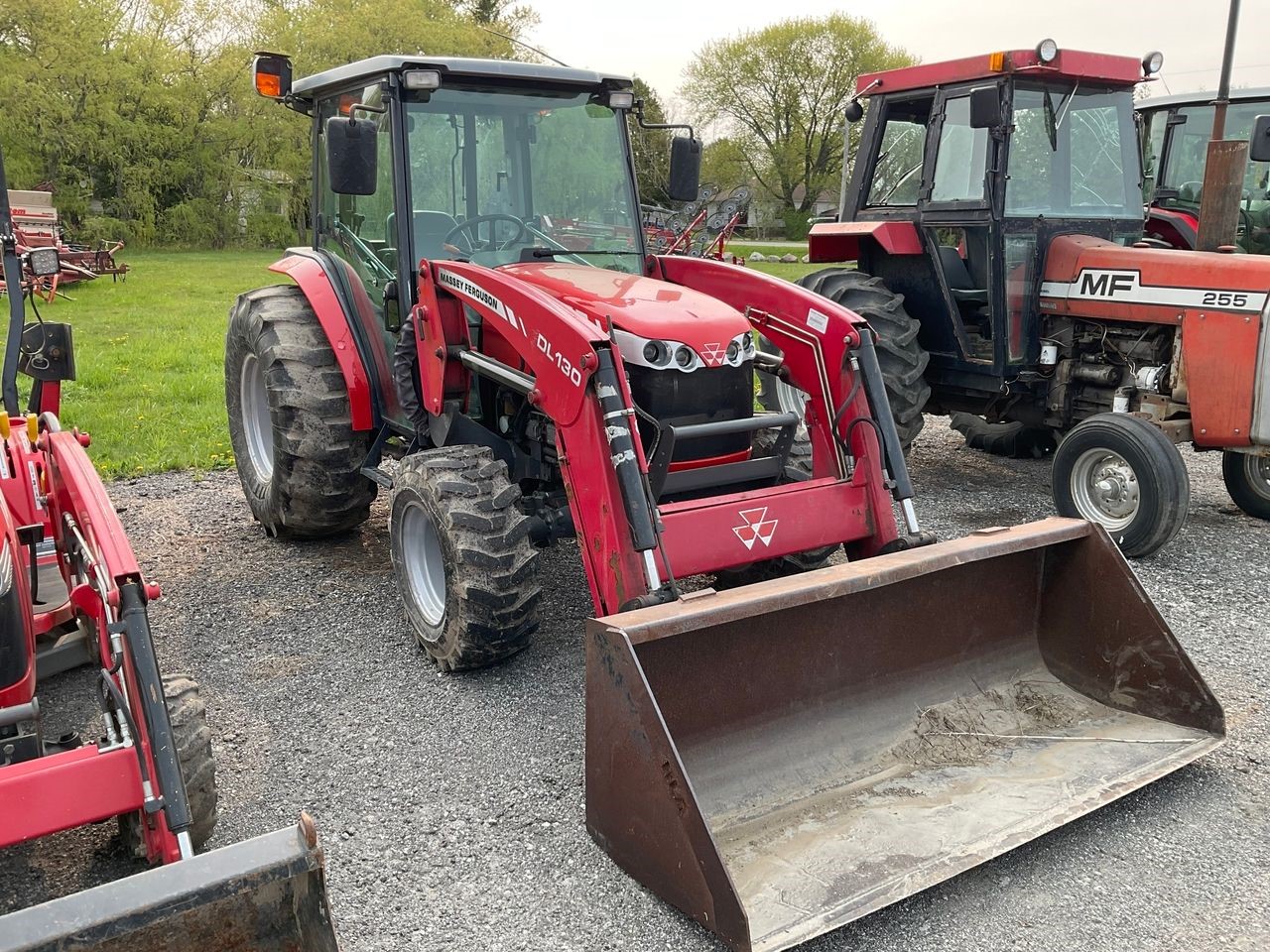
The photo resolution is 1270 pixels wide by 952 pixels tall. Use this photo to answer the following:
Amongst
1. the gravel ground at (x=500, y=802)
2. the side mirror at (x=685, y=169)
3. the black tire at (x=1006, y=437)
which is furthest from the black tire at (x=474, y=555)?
the black tire at (x=1006, y=437)

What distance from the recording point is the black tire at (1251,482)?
626cm

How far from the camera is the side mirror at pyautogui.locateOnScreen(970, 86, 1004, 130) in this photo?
5783 mm

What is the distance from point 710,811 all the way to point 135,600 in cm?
165

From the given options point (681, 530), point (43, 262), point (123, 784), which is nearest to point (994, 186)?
point (681, 530)

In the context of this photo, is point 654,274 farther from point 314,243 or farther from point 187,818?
point 187,818

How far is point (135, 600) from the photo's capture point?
8.29 feet

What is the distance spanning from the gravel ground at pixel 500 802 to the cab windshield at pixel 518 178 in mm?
1618

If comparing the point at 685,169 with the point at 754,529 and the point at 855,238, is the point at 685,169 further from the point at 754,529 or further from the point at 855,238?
the point at 855,238

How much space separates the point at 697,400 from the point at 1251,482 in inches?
160

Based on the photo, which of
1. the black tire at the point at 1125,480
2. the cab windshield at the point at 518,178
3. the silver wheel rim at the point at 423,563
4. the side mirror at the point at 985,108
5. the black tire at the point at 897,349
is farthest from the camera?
the black tire at the point at 897,349

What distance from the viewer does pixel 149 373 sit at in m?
10.6

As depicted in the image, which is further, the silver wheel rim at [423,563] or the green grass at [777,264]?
the green grass at [777,264]

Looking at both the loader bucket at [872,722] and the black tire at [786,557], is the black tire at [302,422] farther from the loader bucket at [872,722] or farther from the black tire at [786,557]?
the loader bucket at [872,722]

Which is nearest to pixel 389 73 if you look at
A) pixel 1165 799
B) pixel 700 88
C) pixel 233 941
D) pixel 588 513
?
pixel 588 513
